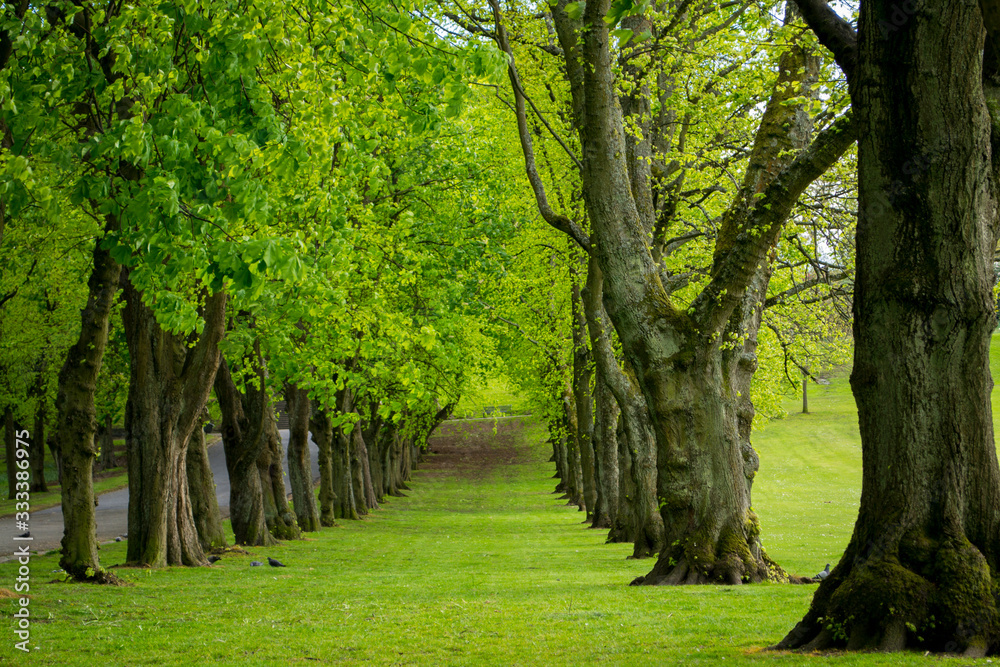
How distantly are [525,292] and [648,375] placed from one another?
66.1 ft

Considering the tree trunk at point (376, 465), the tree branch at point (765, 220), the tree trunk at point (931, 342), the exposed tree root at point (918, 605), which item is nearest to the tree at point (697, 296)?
the tree branch at point (765, 220)

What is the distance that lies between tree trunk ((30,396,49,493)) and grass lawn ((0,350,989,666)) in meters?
21.6

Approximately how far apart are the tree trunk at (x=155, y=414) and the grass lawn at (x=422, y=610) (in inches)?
38.6

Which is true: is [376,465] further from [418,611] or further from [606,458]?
[418,611]

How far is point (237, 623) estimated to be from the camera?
10258mm

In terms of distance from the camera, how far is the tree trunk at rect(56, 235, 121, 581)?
1330 cm

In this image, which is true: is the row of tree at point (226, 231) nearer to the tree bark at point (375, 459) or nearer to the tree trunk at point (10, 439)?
the tree trunk at point (10, 439)

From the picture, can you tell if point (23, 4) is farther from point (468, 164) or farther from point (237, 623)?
point (468, 164)

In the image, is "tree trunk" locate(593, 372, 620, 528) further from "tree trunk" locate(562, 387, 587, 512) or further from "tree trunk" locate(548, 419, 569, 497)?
"tree trunk" locate(548, 419, 569, 497)

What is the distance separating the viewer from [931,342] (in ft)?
22.0

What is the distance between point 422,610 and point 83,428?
6.31 m

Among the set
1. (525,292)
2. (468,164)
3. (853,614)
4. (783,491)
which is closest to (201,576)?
(853,614)

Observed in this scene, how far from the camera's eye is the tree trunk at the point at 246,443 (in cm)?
2131

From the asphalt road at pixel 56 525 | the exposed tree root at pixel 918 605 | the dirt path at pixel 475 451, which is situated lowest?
the dirt path at pixel 475 451
